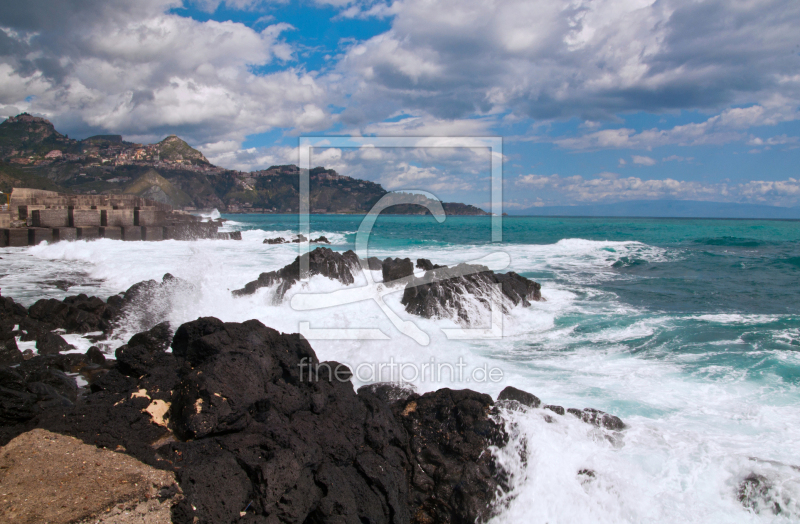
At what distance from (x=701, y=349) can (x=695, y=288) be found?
907 cm

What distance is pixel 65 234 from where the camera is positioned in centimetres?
2359

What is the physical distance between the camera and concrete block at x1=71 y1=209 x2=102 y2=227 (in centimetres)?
2600

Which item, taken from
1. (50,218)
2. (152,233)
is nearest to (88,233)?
(50,218)

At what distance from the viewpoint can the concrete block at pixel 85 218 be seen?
25997 mm

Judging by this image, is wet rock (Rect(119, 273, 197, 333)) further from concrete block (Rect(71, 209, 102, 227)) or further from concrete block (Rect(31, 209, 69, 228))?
concrete block (Rect(71, 209, 102, 227))

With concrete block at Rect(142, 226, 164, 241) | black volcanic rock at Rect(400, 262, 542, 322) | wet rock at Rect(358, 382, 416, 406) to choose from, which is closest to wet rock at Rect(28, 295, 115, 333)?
wet rock at Rect(358, 382, 416, 406)

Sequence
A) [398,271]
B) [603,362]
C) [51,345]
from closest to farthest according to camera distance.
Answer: [51,345]
[603,362]
[398,271]

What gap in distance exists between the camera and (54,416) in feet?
12.7

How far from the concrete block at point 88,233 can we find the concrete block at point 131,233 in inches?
61.0

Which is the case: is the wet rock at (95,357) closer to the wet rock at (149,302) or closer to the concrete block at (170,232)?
the wet rock at (149,302)

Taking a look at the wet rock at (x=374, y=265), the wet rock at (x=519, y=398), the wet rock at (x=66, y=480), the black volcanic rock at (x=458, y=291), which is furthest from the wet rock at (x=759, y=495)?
the wet rock at (x=374, y=265)

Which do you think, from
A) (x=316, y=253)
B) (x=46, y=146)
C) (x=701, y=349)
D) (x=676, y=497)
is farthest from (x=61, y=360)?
(x=46, y=146)

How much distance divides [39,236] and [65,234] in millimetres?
1159

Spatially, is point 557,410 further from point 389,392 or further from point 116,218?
point 116,218
